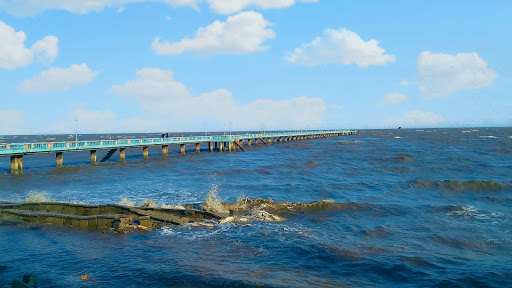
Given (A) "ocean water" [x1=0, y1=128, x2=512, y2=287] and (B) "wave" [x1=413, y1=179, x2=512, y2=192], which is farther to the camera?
(B) "wave" [x1=413, y1=179, x2=512, y2=192]

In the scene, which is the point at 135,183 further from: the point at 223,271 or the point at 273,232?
the point at 223,271

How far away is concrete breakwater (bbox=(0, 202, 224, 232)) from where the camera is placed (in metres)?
16.3

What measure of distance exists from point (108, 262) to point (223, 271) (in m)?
4.15

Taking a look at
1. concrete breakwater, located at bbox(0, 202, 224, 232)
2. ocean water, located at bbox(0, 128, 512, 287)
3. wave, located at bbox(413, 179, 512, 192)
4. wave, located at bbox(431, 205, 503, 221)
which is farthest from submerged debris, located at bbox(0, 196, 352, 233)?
wave, located at bbox(413, 179, 512, 192)

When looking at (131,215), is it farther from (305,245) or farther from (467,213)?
(467,213)

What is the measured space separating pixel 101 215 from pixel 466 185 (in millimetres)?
26558

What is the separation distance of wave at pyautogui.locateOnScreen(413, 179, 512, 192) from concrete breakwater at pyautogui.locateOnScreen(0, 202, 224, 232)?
1915 centimetres

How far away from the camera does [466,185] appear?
27.5 metres

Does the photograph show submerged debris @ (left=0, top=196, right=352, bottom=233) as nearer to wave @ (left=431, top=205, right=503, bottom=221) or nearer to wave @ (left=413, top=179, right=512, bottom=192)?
wave @ (left=431, top=205, right=503, bottom=221)

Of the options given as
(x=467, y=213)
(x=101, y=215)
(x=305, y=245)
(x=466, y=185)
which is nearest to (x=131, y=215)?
(x=101, y=215)

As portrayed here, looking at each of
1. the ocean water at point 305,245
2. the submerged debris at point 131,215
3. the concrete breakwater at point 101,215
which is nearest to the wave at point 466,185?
the ocean water at point 305,245

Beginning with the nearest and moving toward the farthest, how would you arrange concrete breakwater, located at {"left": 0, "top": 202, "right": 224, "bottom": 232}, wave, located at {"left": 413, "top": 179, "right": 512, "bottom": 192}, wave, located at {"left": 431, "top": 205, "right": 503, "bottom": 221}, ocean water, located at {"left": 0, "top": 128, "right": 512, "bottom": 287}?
ocean water, located at {"left": 0, "top": 128, "right": 512, "bottom": 287}, concrete breakwater, located at {"left": 0, "top": 202, "right": 224, "bottom": 232}, wave, located at {"left": 431, "top": 205, "right": 503, "bottom": 221}, wave, located at {"left": 413, "top": 179, "right": 512, "bottom": 192}

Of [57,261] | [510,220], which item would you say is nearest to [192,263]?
[57,261]

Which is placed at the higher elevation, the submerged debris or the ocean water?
the submerged debris
